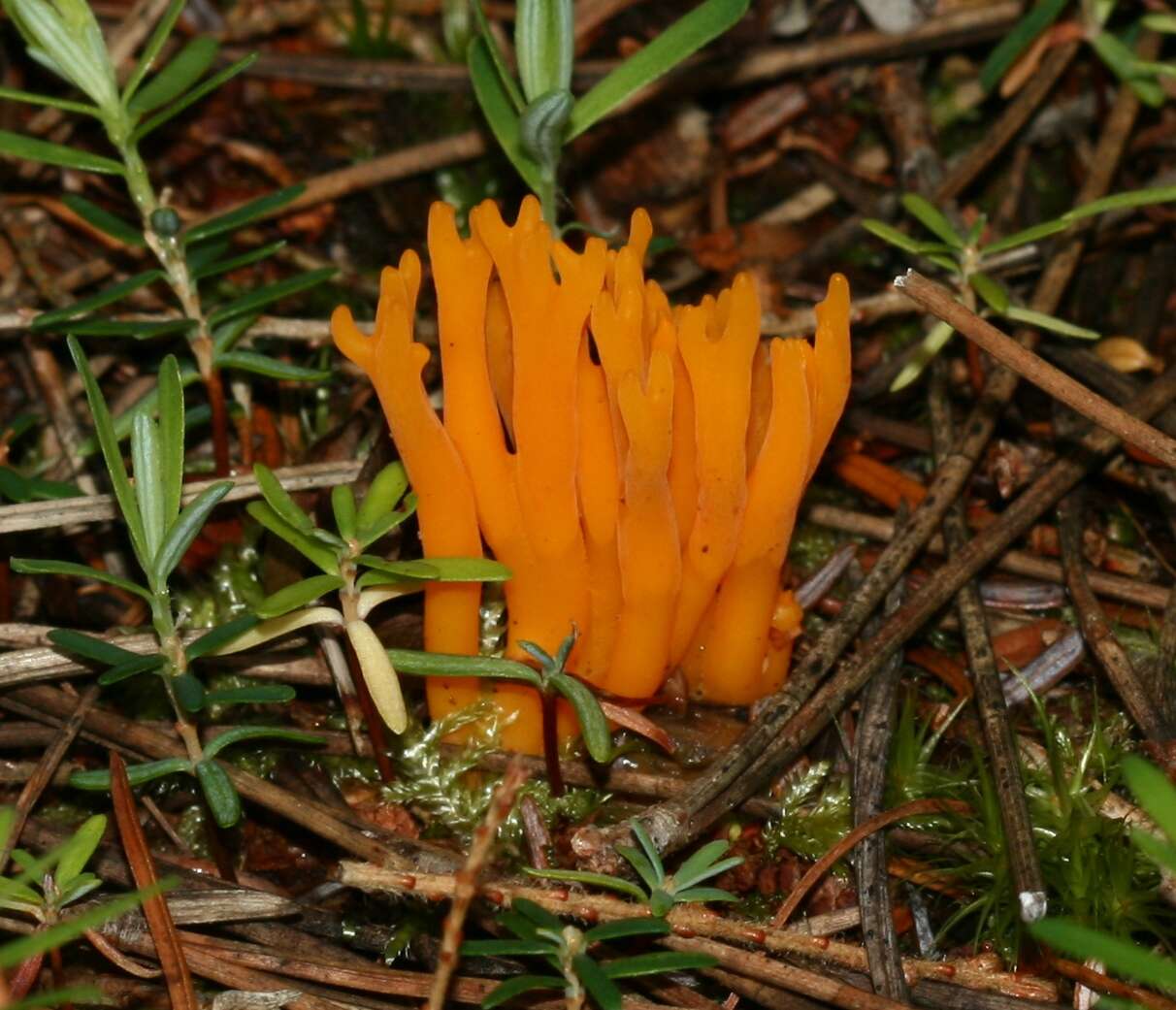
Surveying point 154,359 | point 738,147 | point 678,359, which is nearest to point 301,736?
point 678,359

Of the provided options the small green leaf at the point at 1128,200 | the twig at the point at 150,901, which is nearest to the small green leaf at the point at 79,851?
the twig at the point at 150,901

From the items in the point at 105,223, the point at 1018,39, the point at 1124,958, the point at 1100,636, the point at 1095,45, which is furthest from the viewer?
the point at 1095,45

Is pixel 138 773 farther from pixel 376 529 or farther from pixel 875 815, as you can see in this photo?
pixel 875 815

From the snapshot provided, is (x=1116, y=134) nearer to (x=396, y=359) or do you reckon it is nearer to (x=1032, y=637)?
(x=1032, y=637)

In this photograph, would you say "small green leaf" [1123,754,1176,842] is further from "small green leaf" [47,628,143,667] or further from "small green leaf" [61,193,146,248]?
"small green leaf" [61,193,146,248]

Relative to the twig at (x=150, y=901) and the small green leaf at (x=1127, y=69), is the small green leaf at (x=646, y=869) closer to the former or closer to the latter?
the twig at (x=150, y=901)

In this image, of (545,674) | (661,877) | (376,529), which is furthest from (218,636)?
→ (661,877)
